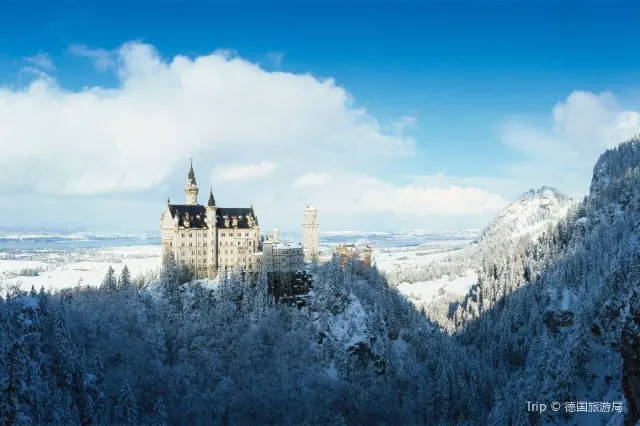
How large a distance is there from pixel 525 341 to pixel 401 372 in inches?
2937

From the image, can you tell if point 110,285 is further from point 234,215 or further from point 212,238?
point 234,215

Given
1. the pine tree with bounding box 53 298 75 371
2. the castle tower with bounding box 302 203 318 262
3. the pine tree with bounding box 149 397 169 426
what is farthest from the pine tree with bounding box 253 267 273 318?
the pine tree with bounding box 53 298 75 371

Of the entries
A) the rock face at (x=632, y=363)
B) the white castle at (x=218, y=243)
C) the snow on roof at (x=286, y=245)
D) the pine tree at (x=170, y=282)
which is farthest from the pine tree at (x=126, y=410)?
the rock face at (x=632, y=363)

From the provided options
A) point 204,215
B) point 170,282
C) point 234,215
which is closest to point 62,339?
point 170,282

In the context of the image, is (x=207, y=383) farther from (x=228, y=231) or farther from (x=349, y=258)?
(x=349, y=258)

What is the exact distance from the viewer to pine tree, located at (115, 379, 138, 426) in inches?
3068

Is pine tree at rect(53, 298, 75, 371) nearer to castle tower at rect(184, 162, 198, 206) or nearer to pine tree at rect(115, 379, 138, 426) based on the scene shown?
pine tree at rect(115, 379, 138, 426)

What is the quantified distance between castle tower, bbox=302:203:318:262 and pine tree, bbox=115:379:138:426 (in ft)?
250

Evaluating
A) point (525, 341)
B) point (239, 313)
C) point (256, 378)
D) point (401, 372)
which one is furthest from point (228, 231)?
point (525, 341)

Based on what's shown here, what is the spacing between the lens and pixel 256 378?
4402 inches

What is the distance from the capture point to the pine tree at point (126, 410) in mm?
77938

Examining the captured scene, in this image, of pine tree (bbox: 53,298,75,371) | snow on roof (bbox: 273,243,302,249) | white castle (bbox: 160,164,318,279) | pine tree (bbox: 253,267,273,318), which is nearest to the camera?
pine tree (bbox: 53,298,75,371)

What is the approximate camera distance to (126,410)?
78.4m

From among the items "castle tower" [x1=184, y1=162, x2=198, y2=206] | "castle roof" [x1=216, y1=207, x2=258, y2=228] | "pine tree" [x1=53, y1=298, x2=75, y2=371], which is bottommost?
"pine tree" [x1=53, y1=298, x2=75, y2=371]
